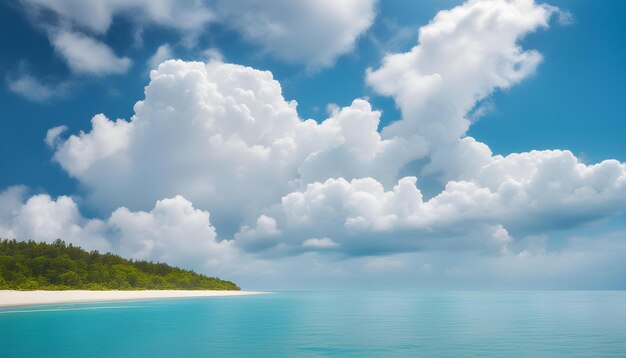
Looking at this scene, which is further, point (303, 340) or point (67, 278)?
point (67, 278)

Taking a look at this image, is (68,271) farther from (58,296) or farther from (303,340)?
(303,340)

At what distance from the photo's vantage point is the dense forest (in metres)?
109

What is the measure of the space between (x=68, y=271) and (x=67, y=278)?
2.38 meters

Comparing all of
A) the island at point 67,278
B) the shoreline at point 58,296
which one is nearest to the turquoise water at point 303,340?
the shoreline at point 58,296

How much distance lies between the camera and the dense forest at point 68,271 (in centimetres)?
10875

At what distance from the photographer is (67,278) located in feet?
375

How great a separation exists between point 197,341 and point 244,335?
4883 mm

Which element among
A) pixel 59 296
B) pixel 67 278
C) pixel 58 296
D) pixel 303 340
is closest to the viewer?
pixel 303 340

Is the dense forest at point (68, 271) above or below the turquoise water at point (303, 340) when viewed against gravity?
above

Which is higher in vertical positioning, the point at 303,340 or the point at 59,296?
the point at 303,340

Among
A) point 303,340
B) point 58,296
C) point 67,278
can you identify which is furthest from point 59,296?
point 303,340

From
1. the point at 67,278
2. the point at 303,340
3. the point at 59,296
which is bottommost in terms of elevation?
the point at 59,296

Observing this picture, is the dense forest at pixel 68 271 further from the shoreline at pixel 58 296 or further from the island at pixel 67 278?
the shoreline at pixel 58 296

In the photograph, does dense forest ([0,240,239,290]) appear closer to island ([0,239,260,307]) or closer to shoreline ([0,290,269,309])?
island ([0,239,260,307])
